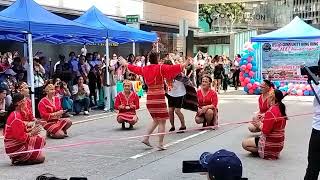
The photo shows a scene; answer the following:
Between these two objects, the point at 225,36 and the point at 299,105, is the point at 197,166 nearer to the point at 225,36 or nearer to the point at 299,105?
the point at 299,105

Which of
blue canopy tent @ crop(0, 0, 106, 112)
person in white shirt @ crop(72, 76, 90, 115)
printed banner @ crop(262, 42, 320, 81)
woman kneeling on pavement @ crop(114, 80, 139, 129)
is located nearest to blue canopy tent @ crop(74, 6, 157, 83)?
person in white shirt @ crop(72, 76, 90, 115)

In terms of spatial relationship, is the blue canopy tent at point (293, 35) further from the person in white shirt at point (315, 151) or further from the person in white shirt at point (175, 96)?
the person in white shirt at point (315, 151)

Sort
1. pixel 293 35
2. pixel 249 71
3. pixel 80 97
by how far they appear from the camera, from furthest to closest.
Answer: pixel 249 71, pixel 293 35, pixel 80 97

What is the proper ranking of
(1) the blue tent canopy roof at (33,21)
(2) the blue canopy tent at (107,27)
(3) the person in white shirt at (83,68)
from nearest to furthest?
1. (1) the blue tent canopy roof at (33,21)
2. (2) the blue canopy tent at (107,27)
3. (3) the person in white shirt at (83,68)

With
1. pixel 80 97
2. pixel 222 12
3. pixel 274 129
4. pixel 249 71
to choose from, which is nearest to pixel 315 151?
pixel 274 129

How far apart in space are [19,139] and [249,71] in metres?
15.1

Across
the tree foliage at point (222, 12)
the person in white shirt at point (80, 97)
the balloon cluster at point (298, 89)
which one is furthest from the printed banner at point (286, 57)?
the tree foliage at point (222, 12)

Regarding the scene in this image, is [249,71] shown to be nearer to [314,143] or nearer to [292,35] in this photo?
[292,35]

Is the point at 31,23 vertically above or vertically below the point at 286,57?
above

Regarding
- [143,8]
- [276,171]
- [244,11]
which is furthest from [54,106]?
[244,11]

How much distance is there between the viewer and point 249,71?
71.1 ft

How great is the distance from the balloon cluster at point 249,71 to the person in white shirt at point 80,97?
29.1ft

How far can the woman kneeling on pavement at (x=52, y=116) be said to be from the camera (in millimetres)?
10453

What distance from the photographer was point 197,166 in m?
3.40
